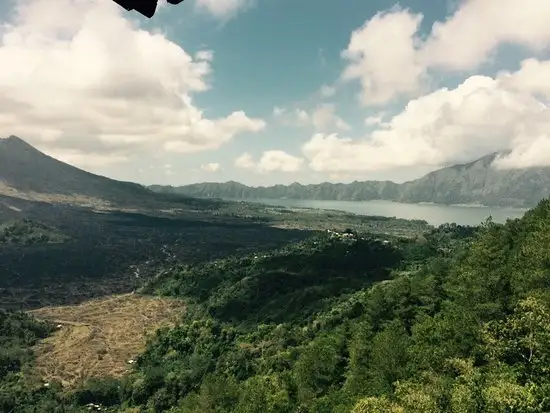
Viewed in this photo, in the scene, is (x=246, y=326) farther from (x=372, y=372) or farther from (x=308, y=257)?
(x=372, y=372)

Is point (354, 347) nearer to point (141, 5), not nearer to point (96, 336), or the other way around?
point (141, 5)

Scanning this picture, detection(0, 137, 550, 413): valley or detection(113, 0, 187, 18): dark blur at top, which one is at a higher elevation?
detection(113, 0, 187, 18): dark blur at top

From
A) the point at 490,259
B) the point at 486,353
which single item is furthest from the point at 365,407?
the point at 490,259

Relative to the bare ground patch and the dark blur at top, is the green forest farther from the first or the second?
the dark blur at top

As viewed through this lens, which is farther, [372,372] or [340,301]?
[340,301]

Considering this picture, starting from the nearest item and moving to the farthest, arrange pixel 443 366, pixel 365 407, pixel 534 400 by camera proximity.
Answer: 1. pixel 534 400
2. pixel 365 407
3. pixel 443 366

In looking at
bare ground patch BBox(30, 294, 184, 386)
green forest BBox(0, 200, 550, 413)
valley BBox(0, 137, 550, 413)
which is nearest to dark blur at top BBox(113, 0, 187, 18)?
green forest BBox(0, 200, 550, 413)
